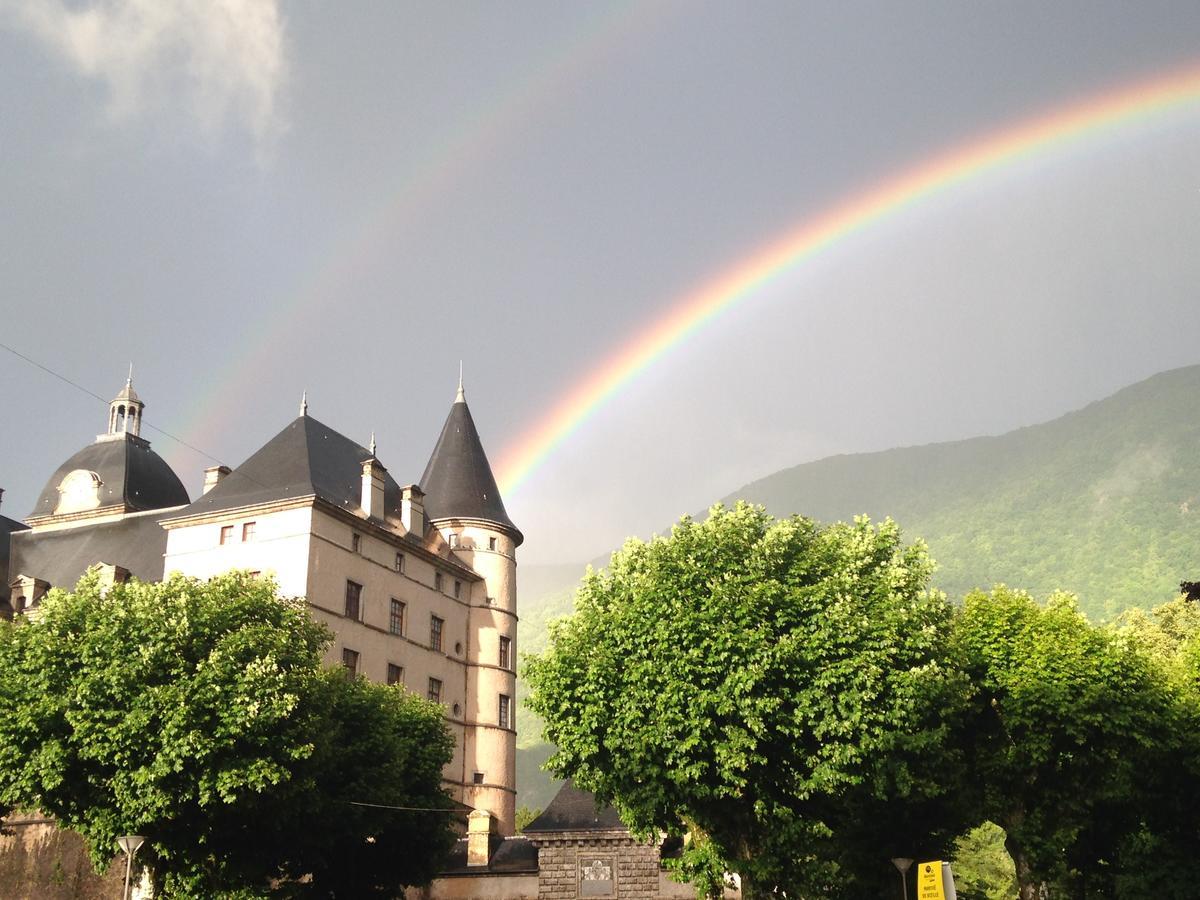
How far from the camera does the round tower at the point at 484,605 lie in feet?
227

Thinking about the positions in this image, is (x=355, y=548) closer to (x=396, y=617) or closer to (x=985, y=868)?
(x=396, y=617)

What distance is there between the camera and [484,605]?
7294 cm

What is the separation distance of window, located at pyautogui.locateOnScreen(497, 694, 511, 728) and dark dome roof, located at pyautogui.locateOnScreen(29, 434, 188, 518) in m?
27.2

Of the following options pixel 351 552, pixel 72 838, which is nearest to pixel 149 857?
pixel 72 838

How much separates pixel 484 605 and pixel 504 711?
643 cm

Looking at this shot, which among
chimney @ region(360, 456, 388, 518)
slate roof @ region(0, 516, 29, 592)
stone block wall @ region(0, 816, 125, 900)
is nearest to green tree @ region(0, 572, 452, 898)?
stone block wall @ region(0, 816, 125, 900)

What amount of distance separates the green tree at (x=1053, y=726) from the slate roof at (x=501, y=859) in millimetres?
19532

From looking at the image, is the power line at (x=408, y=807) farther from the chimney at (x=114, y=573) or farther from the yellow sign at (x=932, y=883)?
the yellow sign at (x=932, y=883)

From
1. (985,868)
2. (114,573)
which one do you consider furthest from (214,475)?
(985,868)

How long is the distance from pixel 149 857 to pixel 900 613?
2655 centimetres

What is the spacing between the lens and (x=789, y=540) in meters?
39.0

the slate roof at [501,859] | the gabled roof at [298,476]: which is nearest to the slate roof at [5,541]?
the gabled roof at [298,476]

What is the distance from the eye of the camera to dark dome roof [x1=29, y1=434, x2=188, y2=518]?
79.1 m

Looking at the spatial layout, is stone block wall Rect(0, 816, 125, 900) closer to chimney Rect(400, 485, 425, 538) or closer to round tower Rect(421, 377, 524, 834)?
round tower Rect(421, 377, 524, 834)
